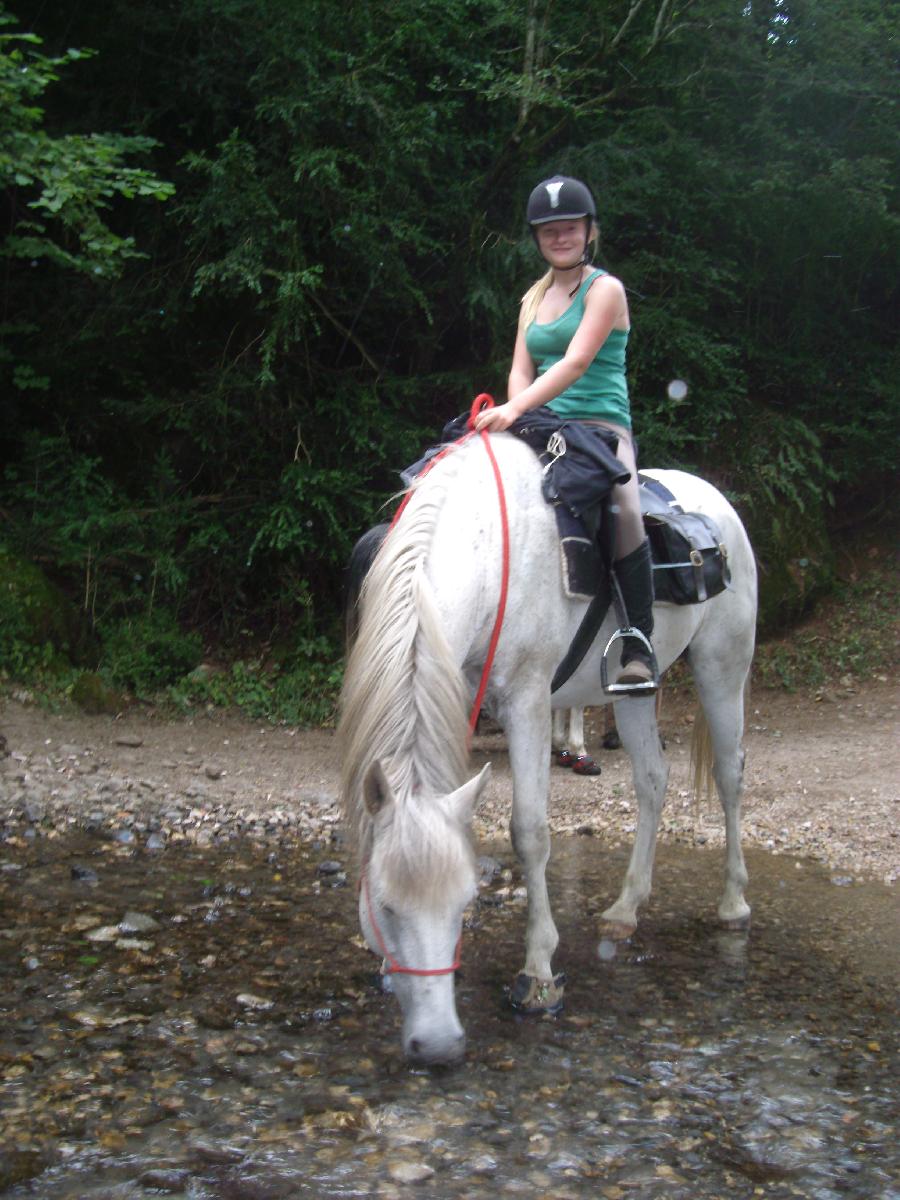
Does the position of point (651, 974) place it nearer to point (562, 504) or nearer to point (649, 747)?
point (649, 747)

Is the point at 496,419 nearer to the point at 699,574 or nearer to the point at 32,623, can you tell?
the point at 699,574

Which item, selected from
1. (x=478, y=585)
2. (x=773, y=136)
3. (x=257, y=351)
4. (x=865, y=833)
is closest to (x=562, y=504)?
(x=478, y=585)

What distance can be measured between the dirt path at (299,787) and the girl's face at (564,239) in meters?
3.28

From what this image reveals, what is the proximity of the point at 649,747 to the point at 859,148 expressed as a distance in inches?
360

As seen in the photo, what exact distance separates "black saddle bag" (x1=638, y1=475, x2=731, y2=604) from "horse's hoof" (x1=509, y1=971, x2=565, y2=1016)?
1634 millimetres

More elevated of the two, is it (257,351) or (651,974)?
(257,351)

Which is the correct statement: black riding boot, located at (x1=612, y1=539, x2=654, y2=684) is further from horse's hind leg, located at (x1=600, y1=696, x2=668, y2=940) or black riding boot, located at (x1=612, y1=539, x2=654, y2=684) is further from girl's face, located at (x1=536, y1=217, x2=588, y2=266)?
girl's face, located at (x1=536, y1=217, x2=588, y2=266)

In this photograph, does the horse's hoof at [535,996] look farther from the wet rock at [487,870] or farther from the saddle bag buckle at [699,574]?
the saddle bag buckle at [699,574]

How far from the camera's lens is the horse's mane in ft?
10.7

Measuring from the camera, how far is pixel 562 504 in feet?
13.8

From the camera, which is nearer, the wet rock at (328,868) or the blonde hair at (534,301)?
the blonde hair at (534,301)

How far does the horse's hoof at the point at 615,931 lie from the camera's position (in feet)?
16.2

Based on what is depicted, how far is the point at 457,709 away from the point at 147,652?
639 cm

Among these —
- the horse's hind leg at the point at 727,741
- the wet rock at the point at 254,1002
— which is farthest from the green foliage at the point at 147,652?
the wet rock at the point at 254,1002
